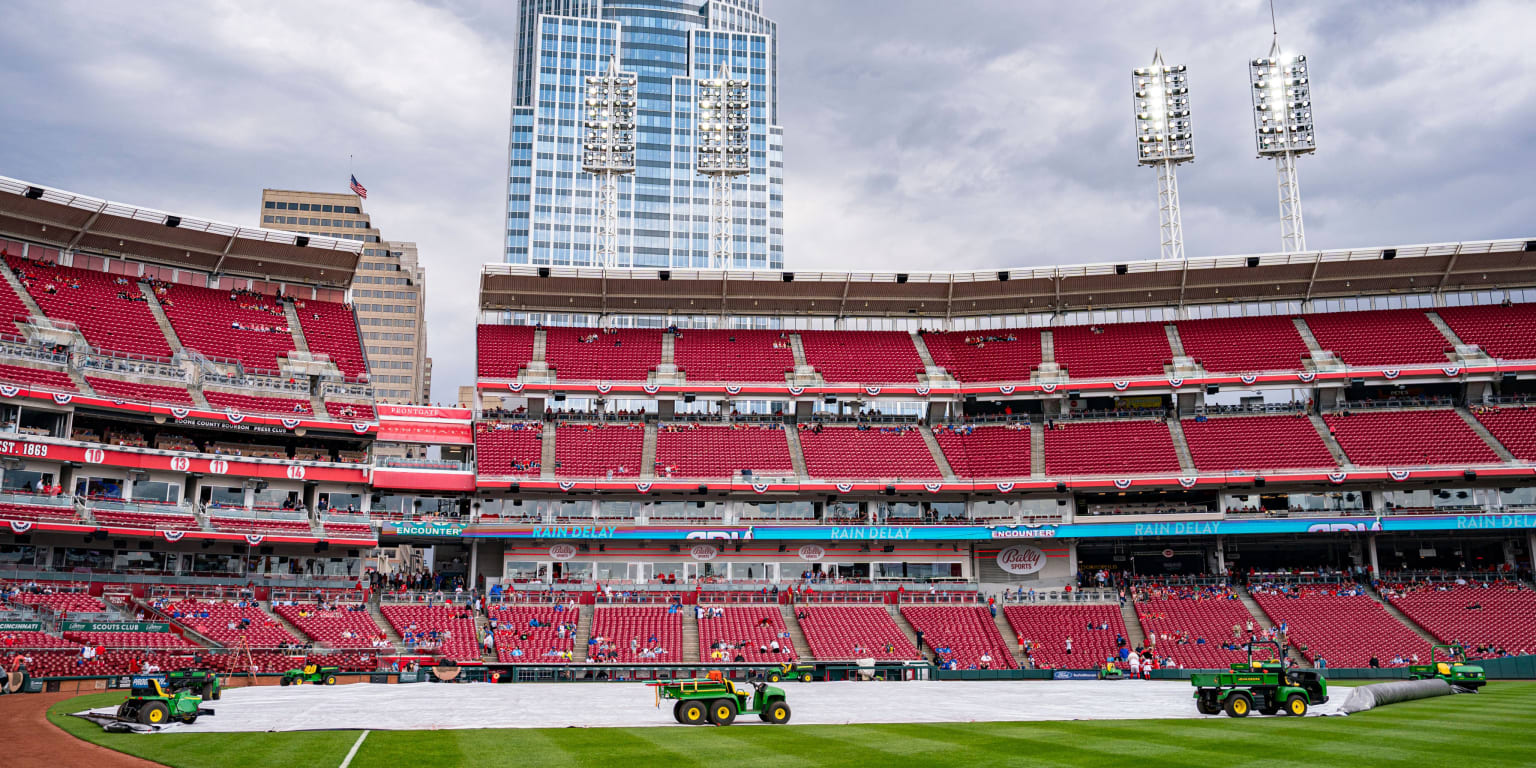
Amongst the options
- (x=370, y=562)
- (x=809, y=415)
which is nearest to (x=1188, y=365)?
(x=809, y=415)

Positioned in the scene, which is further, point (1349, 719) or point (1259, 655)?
point (1259, 655)

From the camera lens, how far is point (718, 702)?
26984 mm

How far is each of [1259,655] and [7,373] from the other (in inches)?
2446

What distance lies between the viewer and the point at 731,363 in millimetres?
71875

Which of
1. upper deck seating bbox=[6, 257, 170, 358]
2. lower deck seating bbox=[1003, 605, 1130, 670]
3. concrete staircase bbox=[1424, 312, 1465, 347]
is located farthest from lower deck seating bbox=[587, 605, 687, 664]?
concrete staircase bbox=[1424, 312, 1465, 347]

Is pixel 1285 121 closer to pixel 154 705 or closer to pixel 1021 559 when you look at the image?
pixel 1021 559

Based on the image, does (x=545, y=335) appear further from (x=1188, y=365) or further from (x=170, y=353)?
(x=1188, y=365)

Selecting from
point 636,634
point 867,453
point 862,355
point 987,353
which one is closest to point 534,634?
point 636,634

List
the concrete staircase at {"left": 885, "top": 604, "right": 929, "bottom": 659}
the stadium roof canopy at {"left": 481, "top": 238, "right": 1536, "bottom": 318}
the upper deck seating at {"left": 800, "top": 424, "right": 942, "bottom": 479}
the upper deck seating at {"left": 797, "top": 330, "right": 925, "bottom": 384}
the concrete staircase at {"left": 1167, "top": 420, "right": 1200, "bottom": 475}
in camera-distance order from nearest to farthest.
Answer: the concrete staircase at {"left": 885, "top": 604, "right": 929, "bottom": 659} < the concrete staircase at {"left": 1167, "top": 420, "right": 1200, "bottom": 475} < the upper deck seating at {"left": 800, "top": 424, "right": 942, "bottom": 479} < the stadium roof canopy at {"left": 481, "top": 238, "right": 1536, "bottom": 318} < the upper deck seating at {"left": 797, "top": 330, "right": 925, "bottom": 384}

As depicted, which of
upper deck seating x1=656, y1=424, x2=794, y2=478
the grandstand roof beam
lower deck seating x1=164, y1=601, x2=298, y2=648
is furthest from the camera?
upper deck seating x1=656, y1=424, x2=794, y2=478

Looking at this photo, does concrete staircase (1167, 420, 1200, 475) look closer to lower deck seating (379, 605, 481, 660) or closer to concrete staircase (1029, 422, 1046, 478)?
concrete staircase (1029, 422, 1046, 478)

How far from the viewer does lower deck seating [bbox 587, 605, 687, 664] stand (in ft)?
173

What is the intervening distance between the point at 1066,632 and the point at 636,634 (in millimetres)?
22694

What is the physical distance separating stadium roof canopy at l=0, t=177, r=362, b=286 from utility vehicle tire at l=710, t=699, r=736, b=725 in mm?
49571
